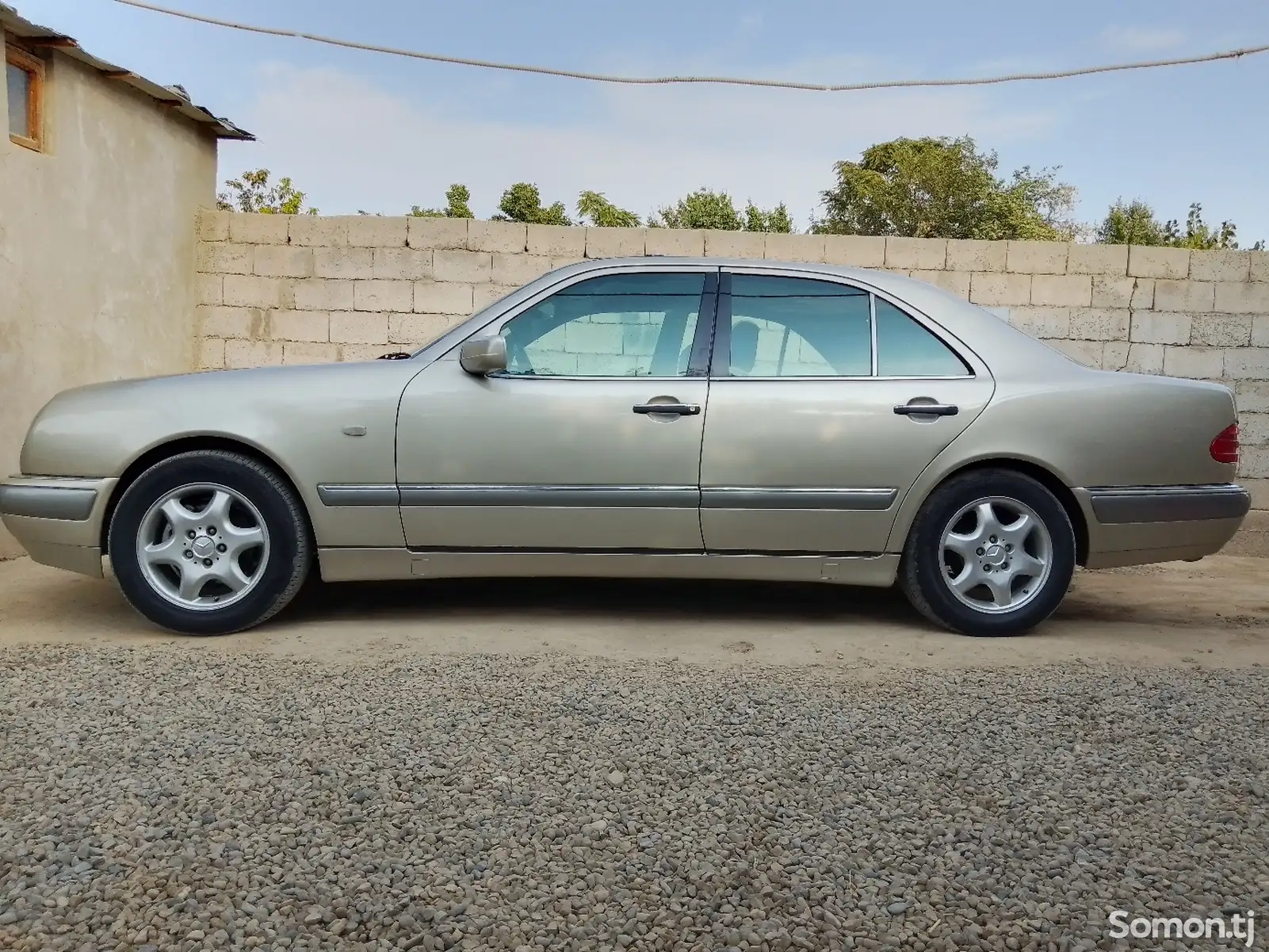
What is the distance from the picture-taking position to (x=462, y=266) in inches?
320

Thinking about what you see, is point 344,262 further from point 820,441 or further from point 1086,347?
point 1086,347

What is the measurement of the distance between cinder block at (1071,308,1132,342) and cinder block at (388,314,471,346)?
4986mm

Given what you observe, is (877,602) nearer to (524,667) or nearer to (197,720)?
(524,667)

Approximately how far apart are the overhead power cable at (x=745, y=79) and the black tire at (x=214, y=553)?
25.0 feet

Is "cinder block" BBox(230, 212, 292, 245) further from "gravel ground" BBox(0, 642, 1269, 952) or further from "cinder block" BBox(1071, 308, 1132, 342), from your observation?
"cinder block" BBox(1071, 308, 1132, 342)

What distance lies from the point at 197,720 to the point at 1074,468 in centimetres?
350

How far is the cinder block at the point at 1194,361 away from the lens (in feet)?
27.5

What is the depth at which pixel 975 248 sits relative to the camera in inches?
328

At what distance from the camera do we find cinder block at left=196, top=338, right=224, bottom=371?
8.18m

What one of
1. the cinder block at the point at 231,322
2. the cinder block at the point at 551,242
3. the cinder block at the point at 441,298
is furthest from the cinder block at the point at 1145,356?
the cinder block at the point at 231,322

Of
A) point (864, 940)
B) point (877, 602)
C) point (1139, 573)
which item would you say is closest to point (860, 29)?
point (1139, 573)

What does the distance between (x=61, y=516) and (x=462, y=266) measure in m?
4.47

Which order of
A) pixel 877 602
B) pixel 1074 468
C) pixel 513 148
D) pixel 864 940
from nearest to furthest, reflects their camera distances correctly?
pixel 864 940, pixel 1074 468, pixel 877 602, pixel 513 148

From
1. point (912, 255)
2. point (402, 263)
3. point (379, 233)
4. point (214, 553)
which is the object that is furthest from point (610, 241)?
point (214, 553)
